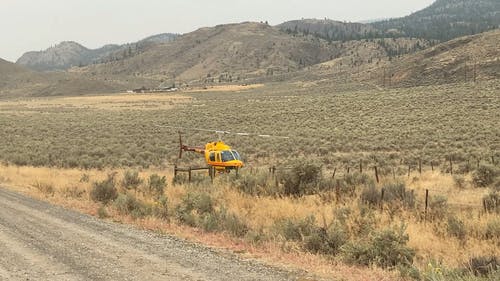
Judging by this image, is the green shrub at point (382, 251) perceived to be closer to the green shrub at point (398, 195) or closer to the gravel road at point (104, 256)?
the gravel road at point (104, 256)

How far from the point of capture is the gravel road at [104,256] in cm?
807

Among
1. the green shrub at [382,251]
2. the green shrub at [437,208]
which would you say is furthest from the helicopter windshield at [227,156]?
the green shrub at [382,251]

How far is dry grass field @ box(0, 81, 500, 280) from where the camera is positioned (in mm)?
9406

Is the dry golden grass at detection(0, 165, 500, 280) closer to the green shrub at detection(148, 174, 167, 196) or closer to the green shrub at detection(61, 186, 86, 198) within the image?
the green shrub at detection(61, 186, 86, 198)

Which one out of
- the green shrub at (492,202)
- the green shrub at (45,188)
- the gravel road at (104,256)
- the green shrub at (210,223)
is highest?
the gravel road at (104,256)

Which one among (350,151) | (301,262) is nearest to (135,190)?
(301,262)

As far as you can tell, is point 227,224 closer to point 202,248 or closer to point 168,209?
point 202,248

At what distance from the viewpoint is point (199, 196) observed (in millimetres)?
13922

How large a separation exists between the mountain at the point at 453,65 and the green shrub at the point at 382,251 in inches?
3569

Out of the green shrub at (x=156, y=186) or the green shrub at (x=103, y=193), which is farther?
the green shrub at (x=156, y=186)

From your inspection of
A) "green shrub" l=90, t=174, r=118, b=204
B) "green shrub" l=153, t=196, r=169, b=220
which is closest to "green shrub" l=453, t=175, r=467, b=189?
"green shrub" l=153, t=196, r=169, b=220

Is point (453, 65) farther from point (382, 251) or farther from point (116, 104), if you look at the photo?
point (382, 251)

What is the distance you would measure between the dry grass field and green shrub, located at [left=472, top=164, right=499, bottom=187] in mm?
40

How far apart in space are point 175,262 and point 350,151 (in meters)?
27.5
